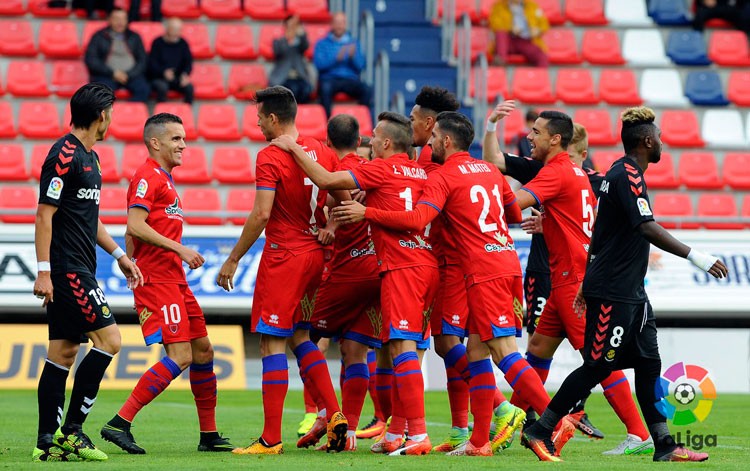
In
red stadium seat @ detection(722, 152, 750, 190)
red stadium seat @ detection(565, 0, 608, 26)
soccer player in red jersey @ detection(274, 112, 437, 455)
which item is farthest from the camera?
red stadium seat @ detection(565, 0, 608, 26)

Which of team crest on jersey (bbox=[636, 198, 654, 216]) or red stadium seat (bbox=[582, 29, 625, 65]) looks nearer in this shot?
team crest on jersey (bbox=[636, 198, 654, 216])

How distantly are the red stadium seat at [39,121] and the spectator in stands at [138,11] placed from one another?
2.38 metres

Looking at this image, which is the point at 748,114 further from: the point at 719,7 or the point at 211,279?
the point at 211,279

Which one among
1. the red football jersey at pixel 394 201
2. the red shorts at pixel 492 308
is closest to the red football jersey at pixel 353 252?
the red football jersey at pixel 394 201

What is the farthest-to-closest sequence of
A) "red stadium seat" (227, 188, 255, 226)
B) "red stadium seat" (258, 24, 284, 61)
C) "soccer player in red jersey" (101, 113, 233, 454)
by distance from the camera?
"red stadium seat" (258, 24, 284, 61) < "red stadium seat" (227, 188, 255, 226) < "soccer player in red jersey" (101, 113, 233, 454)

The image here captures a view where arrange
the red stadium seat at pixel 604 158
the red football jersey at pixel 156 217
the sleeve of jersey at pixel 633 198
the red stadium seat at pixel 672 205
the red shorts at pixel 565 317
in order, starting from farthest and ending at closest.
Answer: the red stadium seat at pixel 604 158
the red stadium seat at pixel 672 205
the red shorts at pixel 565 317
the red football jersey at pixel 156 217
the sleeve of jersey at pixel 633 198

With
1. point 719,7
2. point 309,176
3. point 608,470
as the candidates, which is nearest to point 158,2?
point 719,7

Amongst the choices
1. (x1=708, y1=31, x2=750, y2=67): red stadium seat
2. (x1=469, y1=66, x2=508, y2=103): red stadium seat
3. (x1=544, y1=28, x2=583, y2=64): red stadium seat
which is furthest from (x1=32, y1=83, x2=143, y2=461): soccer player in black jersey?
(x1=708, y1=31, x2=750, y2=67): red stadium seat

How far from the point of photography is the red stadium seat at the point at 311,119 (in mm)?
18344

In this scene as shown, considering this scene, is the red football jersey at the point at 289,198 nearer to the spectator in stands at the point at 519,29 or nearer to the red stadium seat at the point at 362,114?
the red stadium seat at the point at 362,114

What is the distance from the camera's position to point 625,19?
21875 mm

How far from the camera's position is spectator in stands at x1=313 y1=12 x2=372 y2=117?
62.1 ft

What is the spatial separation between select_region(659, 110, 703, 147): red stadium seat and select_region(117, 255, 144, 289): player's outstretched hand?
13609mm

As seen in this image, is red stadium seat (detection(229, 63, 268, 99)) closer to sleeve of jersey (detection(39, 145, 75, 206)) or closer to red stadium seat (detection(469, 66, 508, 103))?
red stadium seat (detection(469, 66, 508, 103))
